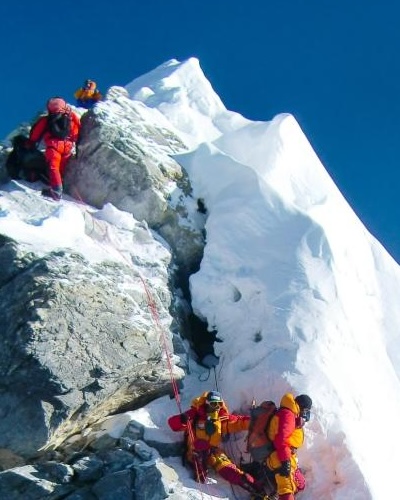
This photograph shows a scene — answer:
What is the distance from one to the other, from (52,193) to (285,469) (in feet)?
21.4

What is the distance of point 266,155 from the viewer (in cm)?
1480

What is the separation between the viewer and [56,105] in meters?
12.7

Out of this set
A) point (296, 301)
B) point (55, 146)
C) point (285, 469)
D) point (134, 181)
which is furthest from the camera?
point (134, 181)

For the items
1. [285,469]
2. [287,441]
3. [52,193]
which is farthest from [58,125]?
[285,469]

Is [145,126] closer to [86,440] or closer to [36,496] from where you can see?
[86,440]

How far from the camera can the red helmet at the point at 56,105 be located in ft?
41.3

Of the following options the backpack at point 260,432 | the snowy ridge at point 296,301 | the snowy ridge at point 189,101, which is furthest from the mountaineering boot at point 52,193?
the backpack at point 260,432

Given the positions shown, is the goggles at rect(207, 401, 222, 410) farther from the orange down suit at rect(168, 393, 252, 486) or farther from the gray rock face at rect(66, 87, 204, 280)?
the gray rock face at rect(66, 87, 204, 280)

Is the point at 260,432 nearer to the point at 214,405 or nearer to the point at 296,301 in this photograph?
the point at 214,405

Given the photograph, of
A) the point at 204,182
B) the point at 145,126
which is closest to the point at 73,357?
the point at 204,182

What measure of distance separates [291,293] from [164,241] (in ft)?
9.14

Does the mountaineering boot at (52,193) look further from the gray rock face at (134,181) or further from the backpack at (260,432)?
the backpack at (260,432)

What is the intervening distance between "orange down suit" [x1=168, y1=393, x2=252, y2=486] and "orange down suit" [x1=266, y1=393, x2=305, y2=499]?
0.52 metres

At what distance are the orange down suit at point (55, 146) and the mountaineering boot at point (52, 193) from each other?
0.23 feet
